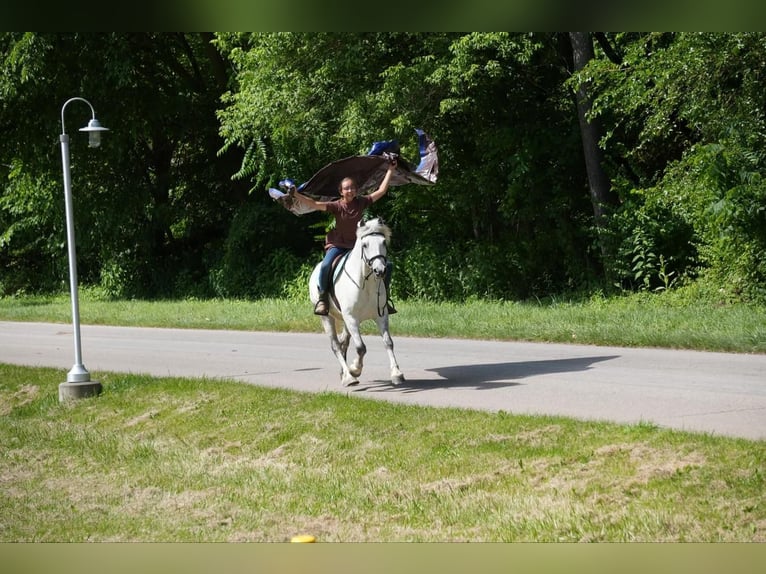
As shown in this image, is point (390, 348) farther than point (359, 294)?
Yes

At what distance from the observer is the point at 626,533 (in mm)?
6543

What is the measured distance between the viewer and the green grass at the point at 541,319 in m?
15.4

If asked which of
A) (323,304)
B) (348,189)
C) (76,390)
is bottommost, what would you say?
(76,390)

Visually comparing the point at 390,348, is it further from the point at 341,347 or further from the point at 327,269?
the point at 327,269

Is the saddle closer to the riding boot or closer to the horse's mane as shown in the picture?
the riding boot

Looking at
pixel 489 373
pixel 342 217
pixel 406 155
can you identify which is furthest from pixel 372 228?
pixel 406 155

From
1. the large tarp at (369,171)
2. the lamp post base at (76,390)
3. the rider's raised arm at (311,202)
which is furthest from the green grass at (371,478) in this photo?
the large tarp at (369,171)

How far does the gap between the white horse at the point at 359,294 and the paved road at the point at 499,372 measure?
442mm

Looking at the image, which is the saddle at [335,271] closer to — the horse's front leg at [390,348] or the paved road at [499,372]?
the horse's front leg at [390,348]

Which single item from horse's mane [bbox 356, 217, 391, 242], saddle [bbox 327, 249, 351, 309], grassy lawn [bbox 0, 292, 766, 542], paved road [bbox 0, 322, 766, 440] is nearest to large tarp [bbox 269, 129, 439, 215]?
saddle [bbox 327, 249, 351, 309]

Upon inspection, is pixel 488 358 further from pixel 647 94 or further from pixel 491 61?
pixel 491 61

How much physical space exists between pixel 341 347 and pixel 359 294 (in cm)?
127

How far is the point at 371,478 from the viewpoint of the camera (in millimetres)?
8500
